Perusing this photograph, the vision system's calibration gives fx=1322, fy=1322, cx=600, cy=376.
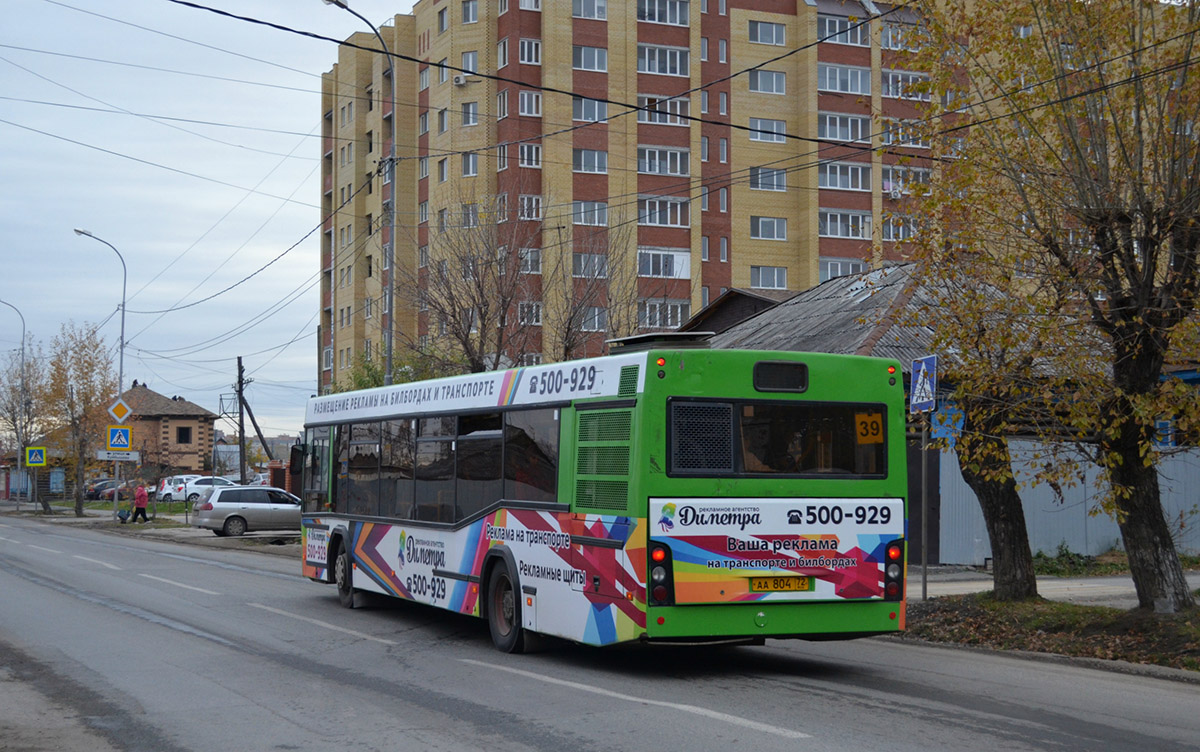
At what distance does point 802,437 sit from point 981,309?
10.5 ft

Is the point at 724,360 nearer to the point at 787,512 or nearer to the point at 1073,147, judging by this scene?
the point at 787,512

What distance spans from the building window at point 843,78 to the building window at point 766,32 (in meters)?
2.54

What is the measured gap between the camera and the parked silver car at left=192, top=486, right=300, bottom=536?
40812 mm

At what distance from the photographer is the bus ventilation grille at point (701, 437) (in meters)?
10.8

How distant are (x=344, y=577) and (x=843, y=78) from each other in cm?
5591

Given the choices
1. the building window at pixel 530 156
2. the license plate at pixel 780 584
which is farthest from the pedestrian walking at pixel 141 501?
the license plate at pixel 780 584

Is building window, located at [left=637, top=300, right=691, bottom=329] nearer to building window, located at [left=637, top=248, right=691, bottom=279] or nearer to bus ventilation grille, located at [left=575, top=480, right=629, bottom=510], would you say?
building window, located at [left=637, top=248, right=691, bottom=279]

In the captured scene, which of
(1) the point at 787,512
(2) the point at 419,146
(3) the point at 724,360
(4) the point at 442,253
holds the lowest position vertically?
(1) the point at 787,512

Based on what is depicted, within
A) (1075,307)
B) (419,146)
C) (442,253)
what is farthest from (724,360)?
(419,146)

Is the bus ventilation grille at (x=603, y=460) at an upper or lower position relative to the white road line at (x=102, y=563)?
upper

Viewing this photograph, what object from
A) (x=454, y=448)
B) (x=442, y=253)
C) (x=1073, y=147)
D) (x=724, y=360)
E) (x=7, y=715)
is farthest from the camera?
(x=442, y=253)

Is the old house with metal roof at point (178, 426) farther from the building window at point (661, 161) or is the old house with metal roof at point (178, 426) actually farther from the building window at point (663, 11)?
the building window at point (663, 11)

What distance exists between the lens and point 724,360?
11.0m

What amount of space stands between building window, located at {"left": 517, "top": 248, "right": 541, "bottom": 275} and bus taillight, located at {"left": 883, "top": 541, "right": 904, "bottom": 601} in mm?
24386
